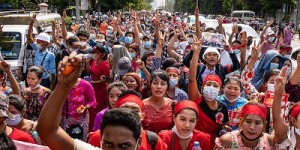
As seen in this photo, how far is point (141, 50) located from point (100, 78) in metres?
2.51

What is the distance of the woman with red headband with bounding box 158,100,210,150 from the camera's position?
3900 mm

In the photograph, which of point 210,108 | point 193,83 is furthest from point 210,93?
point 193,83

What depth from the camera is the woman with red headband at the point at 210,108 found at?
14.6 feet

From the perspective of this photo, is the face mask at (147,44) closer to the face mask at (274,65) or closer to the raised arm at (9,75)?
the face mask at (274,65)

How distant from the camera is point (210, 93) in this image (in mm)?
4582

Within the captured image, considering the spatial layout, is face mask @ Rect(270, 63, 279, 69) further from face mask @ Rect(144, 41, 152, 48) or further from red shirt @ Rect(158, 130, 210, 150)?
face mask @ Rect(144, 41, 152, 48)

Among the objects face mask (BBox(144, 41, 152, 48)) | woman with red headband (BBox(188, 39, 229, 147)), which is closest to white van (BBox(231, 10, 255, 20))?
face mask (BBox(144, 41, 152, 48))

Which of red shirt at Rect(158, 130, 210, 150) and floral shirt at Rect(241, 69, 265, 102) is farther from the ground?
floral shirt at Rect(241, 69, 265, 102)

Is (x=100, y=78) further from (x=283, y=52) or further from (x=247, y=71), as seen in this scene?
(x=283, y=52)

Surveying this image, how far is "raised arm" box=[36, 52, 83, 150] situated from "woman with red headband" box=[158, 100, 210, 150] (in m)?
1.58

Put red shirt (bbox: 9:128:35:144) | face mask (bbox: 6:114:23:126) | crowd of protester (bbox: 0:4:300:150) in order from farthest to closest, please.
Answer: face mask (bbox: 6:114:23:126) < red shirt (bbox: 9:128:35:144) < crowd of protester (bbox: 0:4:300:150)

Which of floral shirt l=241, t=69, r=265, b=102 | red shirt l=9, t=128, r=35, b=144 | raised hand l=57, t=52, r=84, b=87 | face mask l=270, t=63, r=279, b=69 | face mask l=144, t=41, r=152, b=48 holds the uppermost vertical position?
raised hand l=57, t=52, r=84, b=87

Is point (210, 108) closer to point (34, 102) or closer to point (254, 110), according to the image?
point (254, 110)

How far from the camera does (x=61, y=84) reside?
7.40 ft
